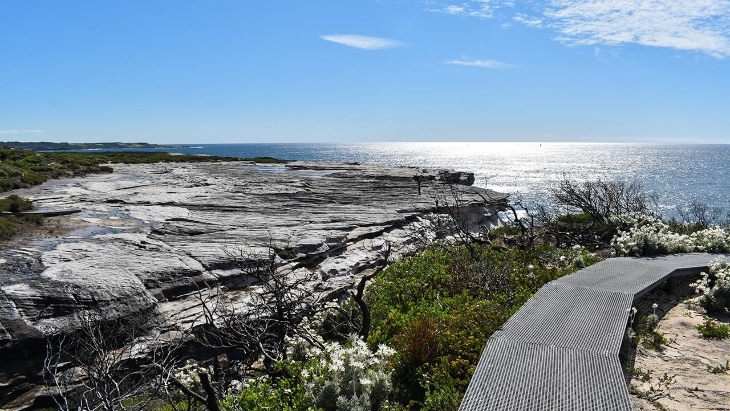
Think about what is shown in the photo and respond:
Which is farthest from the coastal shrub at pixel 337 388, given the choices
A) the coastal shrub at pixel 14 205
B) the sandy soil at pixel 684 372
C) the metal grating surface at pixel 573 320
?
the coastal shrub at pixel 14 205

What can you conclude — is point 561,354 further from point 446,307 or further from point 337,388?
point 446,307

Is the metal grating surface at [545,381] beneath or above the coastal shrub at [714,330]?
above

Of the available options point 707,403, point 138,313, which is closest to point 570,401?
point 707,403

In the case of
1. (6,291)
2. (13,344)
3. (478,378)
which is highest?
(478,378)

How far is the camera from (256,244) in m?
16.6

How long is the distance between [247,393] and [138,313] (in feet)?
21.8

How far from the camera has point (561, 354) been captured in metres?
5.53

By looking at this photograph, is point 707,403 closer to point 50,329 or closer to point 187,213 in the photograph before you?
point 50,329

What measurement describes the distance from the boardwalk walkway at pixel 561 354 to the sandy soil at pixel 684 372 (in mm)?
721

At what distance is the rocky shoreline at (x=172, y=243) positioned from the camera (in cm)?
1067

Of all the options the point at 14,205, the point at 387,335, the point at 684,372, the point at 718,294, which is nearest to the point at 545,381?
the point at 684,372

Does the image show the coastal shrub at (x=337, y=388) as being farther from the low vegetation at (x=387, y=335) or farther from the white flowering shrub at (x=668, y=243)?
the white flowering shrub at (x=668, y=243)

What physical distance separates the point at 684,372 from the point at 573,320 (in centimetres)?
161

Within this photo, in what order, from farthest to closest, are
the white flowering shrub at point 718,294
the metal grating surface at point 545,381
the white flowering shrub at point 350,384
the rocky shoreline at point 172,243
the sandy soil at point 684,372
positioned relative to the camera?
the rocky shoreline at point 172,243, the white flowering shrub at point 718,294, the sandy soil at point 684,372, the white flowering shrub at point 350,384, the metal grating surface at point 545,381
